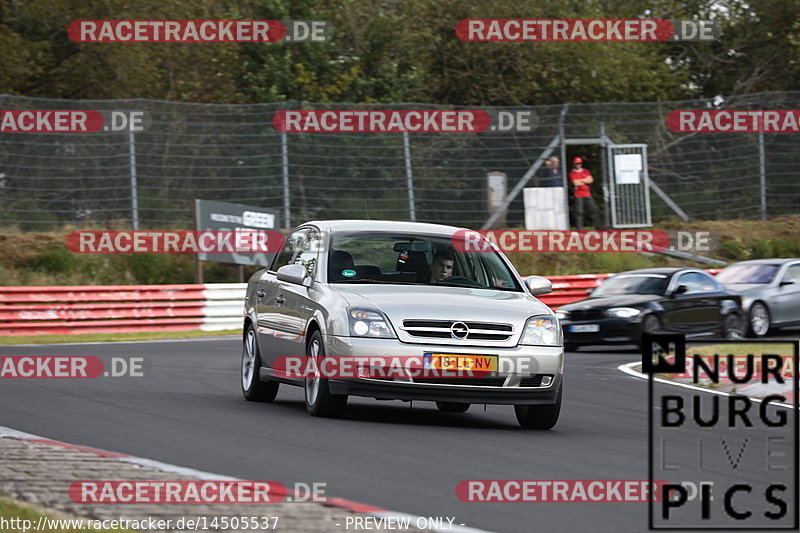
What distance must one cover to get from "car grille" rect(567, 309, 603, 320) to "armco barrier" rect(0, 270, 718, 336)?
7.14 metres

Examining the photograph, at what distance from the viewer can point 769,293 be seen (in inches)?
947

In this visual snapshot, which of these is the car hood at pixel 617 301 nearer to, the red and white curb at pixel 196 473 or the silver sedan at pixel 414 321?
the silver sedan at pixel 414 321

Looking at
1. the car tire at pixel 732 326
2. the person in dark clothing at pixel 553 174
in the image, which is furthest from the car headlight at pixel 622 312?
the person in dark clothing at pixel 553 174

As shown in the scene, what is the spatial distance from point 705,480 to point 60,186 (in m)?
20.1

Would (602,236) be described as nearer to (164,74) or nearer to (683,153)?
(683,153)

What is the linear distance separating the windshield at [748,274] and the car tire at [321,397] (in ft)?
49.3

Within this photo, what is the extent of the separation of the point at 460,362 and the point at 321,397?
1.13 metres

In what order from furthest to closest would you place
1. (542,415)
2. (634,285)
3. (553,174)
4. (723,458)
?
1. (553,174)
2. (634,285)
3. (542,415)
4. (723,458)

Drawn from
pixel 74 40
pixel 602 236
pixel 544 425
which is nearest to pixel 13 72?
pixel 74 40

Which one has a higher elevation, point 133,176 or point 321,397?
point 133,176

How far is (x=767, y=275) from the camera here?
24.5 meters

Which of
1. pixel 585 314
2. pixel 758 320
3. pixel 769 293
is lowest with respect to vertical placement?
pixel 758 320

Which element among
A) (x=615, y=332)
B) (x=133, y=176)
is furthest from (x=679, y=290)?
(x=133, y=176)

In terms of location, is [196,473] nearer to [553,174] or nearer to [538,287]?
[538,287]
